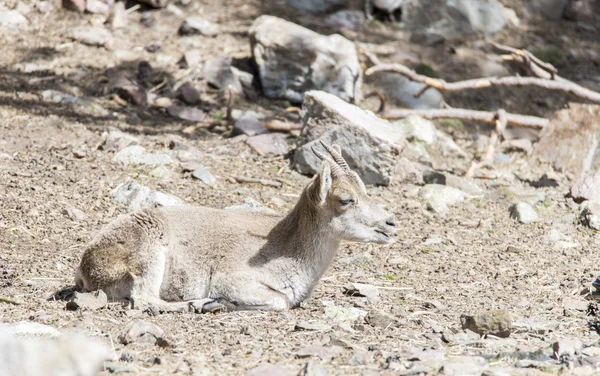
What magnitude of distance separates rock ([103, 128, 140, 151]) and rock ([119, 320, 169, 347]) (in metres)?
4.97

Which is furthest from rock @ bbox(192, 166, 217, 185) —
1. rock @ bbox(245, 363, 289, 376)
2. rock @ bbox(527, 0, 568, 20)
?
rock @ bbox(527, 0, 568, 20)

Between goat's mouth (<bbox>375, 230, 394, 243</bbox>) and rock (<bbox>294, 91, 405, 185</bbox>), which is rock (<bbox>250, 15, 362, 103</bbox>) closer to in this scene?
rock (<bbox>294, 91, 405, 185</bbox>)

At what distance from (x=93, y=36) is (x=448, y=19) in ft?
23.0

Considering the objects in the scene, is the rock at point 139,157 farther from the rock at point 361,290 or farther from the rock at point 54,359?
the rock at point 54,359

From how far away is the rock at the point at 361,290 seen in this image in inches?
298

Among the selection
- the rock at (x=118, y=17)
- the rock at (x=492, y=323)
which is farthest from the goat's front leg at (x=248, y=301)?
the rock at (x=118, y=17)

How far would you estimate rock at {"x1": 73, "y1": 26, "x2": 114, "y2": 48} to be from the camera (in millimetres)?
13828

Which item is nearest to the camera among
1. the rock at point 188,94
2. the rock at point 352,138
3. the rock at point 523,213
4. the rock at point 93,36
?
the rock at point 523,213

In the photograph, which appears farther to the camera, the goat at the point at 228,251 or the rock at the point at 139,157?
the rock at the point at 139,157

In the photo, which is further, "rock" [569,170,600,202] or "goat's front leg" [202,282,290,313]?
"rock" [569,170,600,202]

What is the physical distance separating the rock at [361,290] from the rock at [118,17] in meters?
8.40

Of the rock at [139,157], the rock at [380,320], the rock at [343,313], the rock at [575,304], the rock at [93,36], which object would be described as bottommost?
the rock at [93,36]

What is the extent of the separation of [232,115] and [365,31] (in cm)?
442

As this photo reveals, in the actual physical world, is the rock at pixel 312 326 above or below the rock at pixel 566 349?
below
